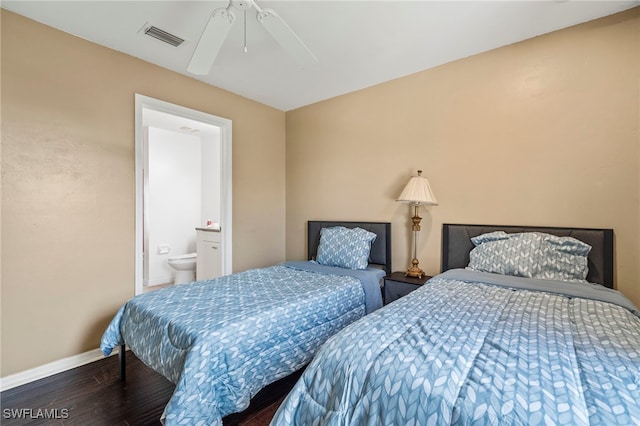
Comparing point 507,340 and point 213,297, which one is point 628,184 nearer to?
point 507,340

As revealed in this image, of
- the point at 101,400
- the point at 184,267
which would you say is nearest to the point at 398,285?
the point at 101,400

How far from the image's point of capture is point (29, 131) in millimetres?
2109

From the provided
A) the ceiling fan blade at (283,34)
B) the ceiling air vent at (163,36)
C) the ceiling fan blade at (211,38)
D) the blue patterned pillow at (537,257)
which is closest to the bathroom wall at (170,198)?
the ceiling air vent at (163,36)

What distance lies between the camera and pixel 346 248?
2.95m

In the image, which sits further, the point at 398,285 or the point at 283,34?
the point at 398,285

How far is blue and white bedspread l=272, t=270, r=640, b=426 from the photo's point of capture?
0.79 m

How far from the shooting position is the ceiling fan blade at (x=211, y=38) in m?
1.60

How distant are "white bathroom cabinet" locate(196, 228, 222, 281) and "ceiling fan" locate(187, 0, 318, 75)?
2.40 meters

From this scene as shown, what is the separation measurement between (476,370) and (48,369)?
2.93m

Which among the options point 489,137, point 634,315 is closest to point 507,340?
point 634,315

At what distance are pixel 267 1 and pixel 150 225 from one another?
394 centimetres

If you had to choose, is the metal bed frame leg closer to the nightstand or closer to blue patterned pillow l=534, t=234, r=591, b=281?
the nightstand

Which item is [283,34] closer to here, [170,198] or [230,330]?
[230,330]

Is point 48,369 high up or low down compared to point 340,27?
down
